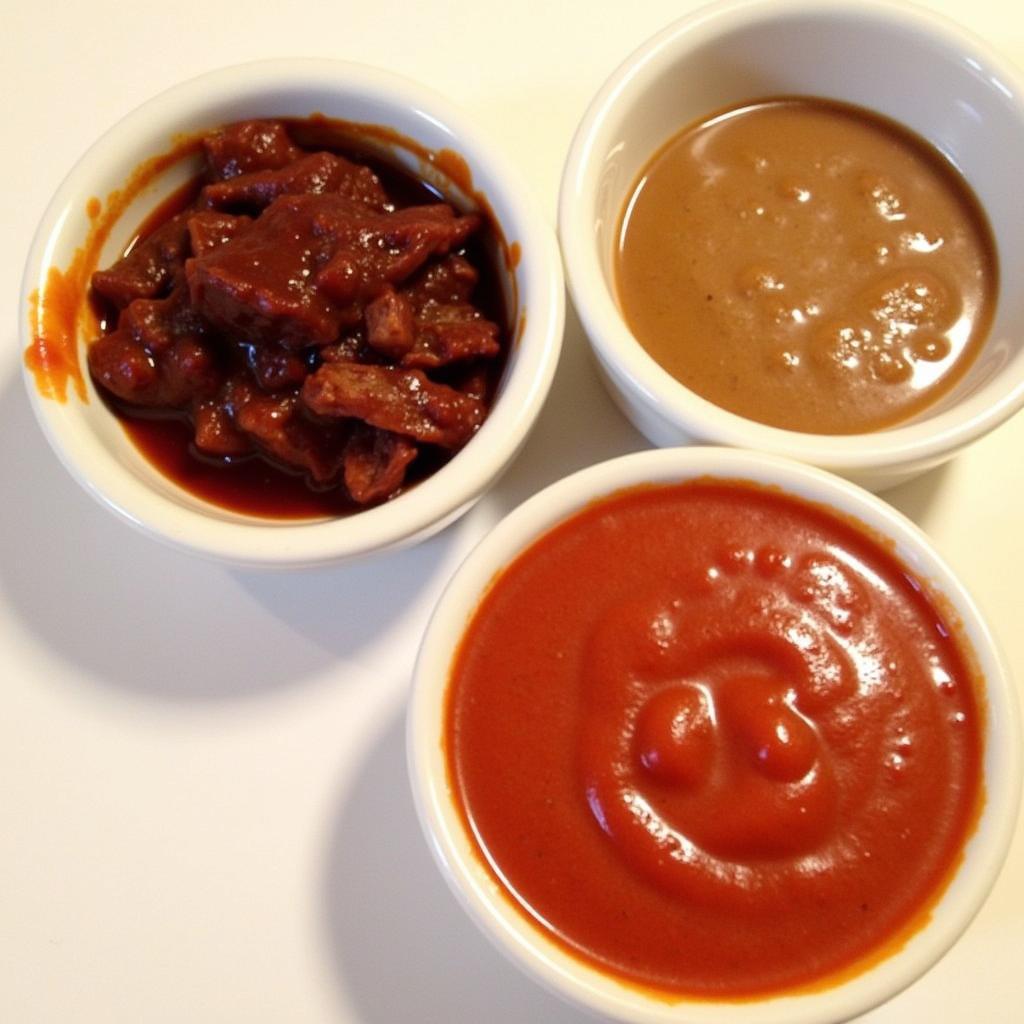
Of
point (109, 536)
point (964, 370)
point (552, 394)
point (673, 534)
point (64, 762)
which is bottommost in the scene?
point (64, 762)

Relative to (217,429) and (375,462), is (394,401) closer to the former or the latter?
(375,462)

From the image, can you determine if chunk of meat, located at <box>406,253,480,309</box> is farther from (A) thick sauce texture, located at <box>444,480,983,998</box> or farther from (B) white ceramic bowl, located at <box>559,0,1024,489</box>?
(A) thick sauce texture, located at <box>444,480,983,998</box>

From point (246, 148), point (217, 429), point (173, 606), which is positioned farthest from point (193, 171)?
point (173, 606)

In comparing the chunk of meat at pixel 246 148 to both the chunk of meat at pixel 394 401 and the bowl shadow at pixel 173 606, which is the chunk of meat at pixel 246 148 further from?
the bowl shadow at pixel 173 606

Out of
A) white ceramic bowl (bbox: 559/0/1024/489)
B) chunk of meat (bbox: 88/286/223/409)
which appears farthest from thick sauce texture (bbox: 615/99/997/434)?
chunk of meat (bbox: 88/286/223/409)

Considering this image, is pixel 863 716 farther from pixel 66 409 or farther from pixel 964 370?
pixel 66 409

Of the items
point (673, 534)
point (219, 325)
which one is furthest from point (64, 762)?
point (673, 534)
